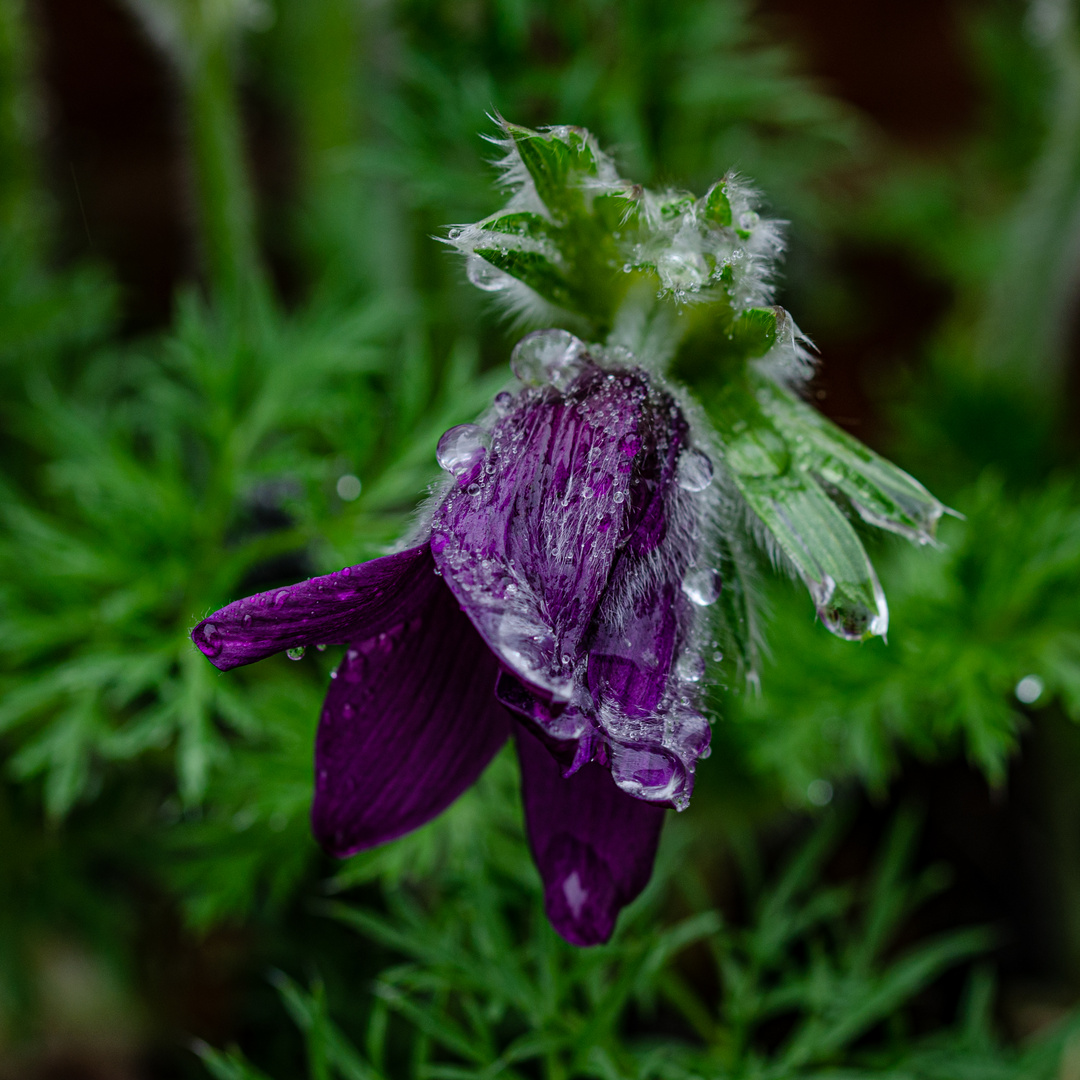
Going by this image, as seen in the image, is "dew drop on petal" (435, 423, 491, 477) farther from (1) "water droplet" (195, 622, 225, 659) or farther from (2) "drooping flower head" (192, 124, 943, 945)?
(1) "water droplet" (195, 622, 225, 659)

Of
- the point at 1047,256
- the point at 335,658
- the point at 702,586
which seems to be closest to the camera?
the point at 702,586

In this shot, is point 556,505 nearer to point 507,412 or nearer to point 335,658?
point 507,412

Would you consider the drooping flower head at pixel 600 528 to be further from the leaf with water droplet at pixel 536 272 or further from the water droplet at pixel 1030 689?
the water droplet at pixel 1030 689

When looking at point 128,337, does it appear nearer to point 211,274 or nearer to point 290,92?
point 290,92

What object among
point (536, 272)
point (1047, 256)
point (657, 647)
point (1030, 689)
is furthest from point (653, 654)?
point (1047, 256)

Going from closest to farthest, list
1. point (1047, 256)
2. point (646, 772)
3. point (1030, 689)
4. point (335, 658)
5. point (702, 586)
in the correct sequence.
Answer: point (646, 772), point (702, 586), point (1030, 689), point (335, 658), point (1047, 256)

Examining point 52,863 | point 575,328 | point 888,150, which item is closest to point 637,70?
point 575,328

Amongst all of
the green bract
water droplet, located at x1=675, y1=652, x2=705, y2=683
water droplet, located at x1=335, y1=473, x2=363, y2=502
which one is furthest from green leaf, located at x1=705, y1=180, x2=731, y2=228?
water droplet, located at x1=335, y1=473, x2=363, y2=502
